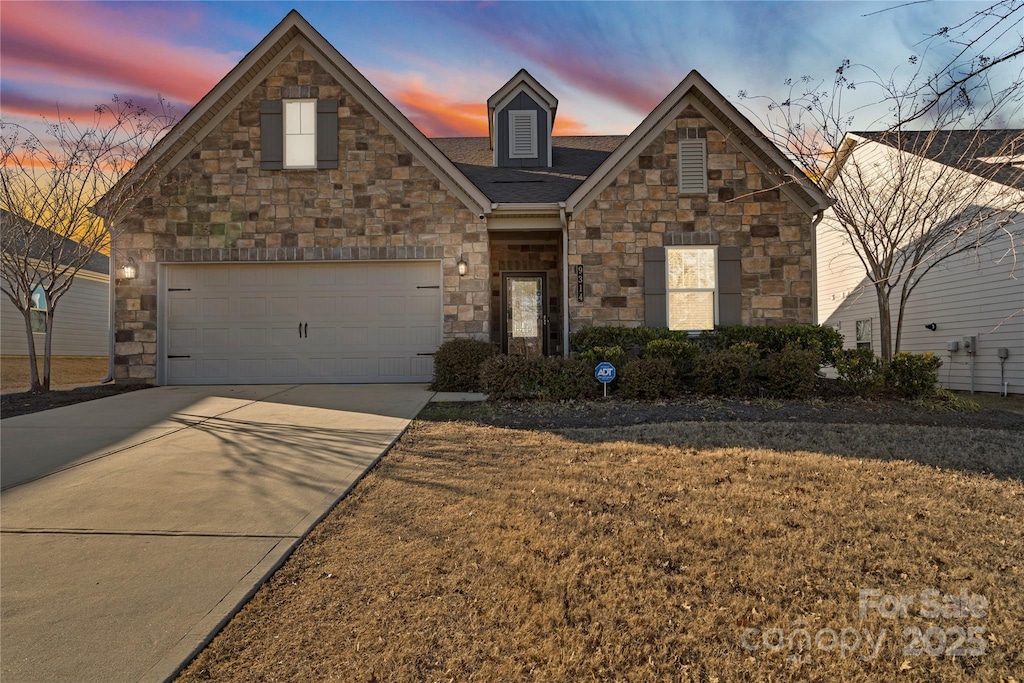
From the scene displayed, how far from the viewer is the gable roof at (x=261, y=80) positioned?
10.3 metres

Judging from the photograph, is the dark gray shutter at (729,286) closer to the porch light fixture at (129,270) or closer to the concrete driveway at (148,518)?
the concrete driveway at (148,518)

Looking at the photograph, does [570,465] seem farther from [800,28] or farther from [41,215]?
[41,215]

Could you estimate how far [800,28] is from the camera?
8.41m

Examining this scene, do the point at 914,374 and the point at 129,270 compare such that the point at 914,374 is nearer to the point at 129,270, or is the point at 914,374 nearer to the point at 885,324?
the point at 885,324

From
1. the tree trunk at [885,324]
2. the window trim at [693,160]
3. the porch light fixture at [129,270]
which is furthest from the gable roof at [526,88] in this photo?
the porch light fixture at [129,270]

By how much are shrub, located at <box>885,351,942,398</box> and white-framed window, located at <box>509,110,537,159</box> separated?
28.9 feet

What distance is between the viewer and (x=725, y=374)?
8664 mm

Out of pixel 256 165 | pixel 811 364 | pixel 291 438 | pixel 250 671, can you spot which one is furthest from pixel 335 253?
pixel 250 671

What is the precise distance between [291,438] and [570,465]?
3.12 meters

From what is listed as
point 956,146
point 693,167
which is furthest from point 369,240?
point 956,146

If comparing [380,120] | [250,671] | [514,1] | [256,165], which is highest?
[514,1]

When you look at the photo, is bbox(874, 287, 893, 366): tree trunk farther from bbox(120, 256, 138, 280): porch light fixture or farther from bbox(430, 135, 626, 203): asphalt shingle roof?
bbox(120, 256, 138, 280): porch light fixture

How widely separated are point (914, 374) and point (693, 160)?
209 inches

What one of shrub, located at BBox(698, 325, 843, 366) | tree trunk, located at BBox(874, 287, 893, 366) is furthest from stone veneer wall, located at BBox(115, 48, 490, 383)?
tree trunk, located at BBox(874, 287, 893, 366)
